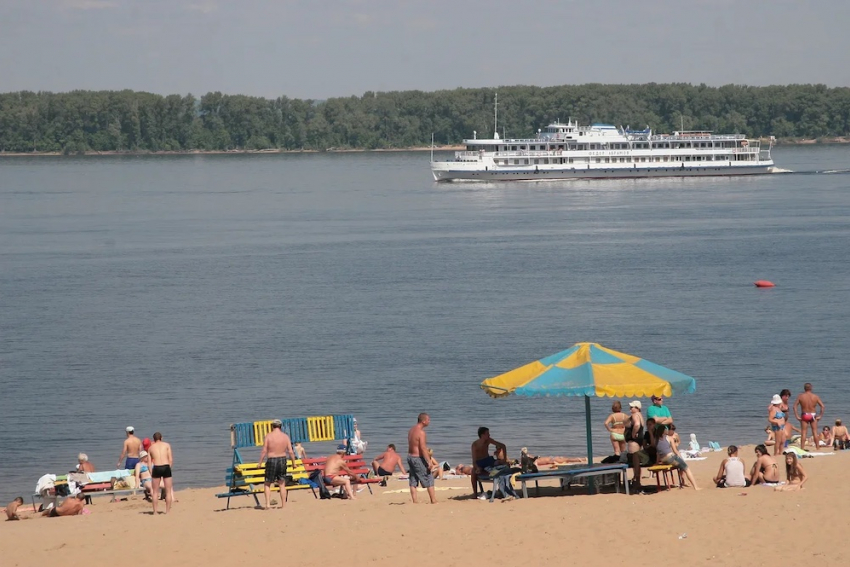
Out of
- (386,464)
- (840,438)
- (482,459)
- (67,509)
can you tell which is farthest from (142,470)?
(840,438)

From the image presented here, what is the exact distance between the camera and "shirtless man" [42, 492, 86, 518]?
1600 cm

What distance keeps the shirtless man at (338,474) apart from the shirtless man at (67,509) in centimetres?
315

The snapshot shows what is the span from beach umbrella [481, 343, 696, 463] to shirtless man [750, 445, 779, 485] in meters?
1.26

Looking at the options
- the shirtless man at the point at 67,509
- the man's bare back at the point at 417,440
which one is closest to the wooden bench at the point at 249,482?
the man's bare back at the point at 417,440

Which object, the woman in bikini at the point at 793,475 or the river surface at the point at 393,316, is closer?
the woman in bikini at the point at 793,475

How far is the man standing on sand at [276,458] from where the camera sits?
15.1 metres

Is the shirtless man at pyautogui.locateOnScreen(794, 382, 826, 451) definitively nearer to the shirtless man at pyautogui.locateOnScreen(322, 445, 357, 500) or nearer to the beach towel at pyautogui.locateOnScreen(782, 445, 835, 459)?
the beach towel at pyautogui.locateOnScreen(782, 445, 835, 459)

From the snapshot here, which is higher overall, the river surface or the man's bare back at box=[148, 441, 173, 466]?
the man's bare back at box=[148, 441, 173, 466]

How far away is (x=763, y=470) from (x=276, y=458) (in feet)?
19.2

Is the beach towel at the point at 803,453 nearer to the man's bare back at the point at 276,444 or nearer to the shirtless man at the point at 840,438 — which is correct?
the shirtless man at the point at 840,438

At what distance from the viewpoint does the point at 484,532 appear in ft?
43.2

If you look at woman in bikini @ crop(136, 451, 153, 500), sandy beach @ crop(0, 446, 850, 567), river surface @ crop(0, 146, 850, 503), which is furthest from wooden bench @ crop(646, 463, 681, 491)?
woman in bikini @ crop(136, 451, 153, 500)

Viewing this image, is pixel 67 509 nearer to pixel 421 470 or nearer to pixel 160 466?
pixel 160 466

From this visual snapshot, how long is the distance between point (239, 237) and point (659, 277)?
30050 millimetres
